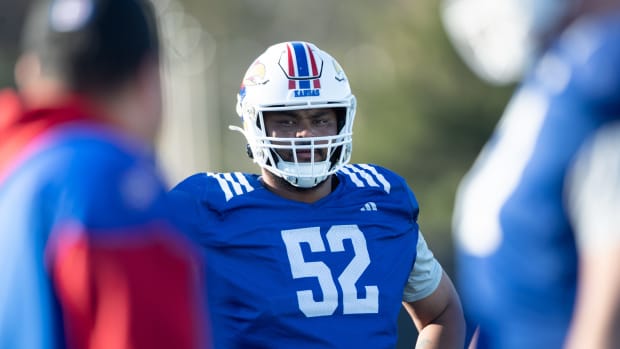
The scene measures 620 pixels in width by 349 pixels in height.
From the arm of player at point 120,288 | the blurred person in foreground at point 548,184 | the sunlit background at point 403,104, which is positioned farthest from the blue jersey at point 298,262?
the sunlit background at point 403,104

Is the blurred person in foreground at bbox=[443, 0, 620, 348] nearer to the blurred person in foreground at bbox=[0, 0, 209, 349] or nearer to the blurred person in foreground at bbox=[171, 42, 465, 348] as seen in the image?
the blurred person in foreground at bbox=[0, 0, 209, 349]

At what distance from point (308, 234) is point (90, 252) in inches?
67.9

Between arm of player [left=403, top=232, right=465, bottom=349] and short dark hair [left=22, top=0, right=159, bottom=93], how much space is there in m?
1.86

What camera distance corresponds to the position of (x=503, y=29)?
6.91ft

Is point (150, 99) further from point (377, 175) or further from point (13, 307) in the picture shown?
point (377, 175)

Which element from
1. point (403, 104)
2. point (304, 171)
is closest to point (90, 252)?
point (304, 171)

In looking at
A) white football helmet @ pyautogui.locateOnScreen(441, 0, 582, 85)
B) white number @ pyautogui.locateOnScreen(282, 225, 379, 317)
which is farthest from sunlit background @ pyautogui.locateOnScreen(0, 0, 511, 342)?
white football helmet @ pyautogui.locateOnScreen(441, 0, 582, 85)

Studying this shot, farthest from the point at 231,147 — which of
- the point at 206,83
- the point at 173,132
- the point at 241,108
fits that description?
the point at 241,108

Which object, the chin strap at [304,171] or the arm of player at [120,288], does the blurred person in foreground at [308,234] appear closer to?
the chin strap at [304,171]

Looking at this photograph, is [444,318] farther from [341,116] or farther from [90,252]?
[90,252]

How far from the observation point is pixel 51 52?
194 centimetres

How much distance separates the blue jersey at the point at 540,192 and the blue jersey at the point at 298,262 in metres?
1.20

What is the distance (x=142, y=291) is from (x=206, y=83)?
1834 cm

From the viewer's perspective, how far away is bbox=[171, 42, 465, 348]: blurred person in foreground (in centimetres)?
332
